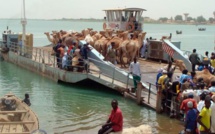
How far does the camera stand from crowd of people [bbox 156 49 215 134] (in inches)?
373

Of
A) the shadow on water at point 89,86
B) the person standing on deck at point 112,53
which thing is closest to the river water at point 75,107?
the shadow on water at point 89,86

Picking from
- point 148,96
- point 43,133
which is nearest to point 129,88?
point 148,96

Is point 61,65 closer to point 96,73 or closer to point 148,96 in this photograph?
point 96,73

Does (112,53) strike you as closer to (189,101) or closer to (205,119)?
(189,101)

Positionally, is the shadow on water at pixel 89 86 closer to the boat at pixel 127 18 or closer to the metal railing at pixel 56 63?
the metal railing at pixel 56 63

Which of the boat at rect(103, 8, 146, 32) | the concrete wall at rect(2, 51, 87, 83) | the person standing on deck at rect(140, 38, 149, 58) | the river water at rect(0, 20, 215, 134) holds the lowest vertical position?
the river water at rect(0, 20, 215, 134)

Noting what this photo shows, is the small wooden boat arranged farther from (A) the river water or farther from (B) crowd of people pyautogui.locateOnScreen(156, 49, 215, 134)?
(B) crowd of people pyautogui.locateOnScreen(156, 49, 215, 134)

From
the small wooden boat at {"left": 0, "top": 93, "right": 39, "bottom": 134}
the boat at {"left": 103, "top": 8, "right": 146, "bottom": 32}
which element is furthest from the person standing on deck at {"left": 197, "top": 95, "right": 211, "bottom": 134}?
the boat at {"left": 103, "top": 8, "right": 146, "bottom": 32}

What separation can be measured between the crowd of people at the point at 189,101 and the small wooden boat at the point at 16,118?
4.05m

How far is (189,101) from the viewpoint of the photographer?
10.5 metres

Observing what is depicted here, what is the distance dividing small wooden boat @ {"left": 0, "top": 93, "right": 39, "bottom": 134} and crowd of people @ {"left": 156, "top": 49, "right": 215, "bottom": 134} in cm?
405

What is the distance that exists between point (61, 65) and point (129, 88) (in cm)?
508

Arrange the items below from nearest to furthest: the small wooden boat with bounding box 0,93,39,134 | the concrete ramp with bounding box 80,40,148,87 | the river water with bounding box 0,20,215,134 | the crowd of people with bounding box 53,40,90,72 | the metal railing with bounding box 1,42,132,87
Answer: the small wooden boat with bounding box 0,93,39,134, the river water with bounding box 0,20,215,134, the concrete ramp with bounding box 80,40,148,87, the metal railing with bounding box 1,42,132,87, the crowd of people with bounding box 53,40,90,72

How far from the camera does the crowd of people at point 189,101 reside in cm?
948
